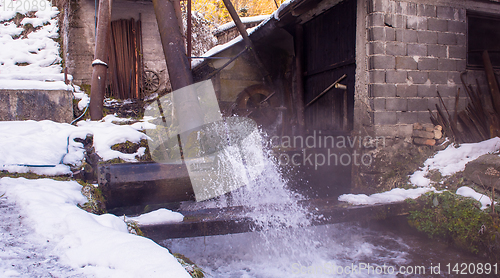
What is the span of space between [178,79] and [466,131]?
4540mm

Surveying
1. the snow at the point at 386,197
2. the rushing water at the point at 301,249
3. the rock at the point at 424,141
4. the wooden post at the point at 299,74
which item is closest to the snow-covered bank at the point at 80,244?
the rushing water at the point at 301,249

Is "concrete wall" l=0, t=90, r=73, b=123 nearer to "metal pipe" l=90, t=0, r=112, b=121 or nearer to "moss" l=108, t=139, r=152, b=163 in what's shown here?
"metal pipe" l=90, t=0, r=112, b=121

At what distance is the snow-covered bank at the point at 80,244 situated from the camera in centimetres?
151

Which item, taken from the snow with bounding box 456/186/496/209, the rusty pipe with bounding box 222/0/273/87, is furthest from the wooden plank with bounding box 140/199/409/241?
the rusty pipe with bounding box 222/0/273/87

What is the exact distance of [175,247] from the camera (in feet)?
11.4

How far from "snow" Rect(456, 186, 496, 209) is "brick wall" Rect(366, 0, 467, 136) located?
42.5 inches

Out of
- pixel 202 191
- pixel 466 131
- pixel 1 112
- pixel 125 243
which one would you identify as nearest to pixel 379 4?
pixel 466 131

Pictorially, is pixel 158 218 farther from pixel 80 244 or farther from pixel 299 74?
pixel 299 74

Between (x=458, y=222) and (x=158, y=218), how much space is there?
3.43 m

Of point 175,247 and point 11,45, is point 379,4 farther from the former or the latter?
point 11,45

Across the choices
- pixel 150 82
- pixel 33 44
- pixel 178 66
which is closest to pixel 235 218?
pixel 178 66

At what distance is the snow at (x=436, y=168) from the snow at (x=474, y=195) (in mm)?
44

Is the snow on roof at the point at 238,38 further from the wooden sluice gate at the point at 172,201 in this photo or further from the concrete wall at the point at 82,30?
the wooden sluice gate at the point at 172,201

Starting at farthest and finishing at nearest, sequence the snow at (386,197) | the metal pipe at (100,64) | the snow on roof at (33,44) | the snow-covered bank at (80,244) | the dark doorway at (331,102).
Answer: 1. the snow on roof at (33,44)
2. the metal pipe at (100,64)
3. the dark doorway at (331,102)
4. the snow at (386,197)
5. the snow-covered bank at (80,244)
